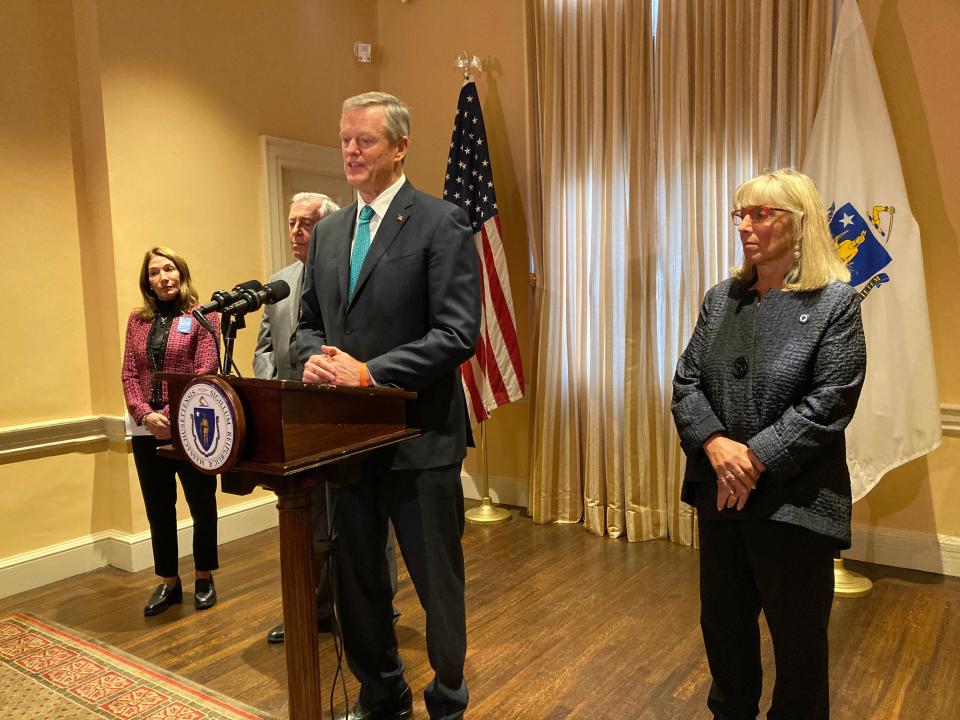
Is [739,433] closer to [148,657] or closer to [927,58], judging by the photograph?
[148,657]

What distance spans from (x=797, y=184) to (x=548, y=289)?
2.64 metres

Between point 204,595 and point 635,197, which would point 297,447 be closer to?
point 204,595

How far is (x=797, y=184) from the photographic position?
5.74ft

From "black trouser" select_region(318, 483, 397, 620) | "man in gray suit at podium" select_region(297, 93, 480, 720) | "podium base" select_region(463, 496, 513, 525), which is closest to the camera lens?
"man in gray suit at podium" select_region(297, 93, 480, 720)

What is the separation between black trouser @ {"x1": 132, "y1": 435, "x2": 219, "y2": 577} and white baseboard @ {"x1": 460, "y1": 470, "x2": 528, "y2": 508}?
1.85 meters

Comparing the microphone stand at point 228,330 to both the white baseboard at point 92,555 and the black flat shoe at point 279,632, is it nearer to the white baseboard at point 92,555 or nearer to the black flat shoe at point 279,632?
the black flat shoe at point 279,632

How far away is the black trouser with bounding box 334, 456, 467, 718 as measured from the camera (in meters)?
1.91

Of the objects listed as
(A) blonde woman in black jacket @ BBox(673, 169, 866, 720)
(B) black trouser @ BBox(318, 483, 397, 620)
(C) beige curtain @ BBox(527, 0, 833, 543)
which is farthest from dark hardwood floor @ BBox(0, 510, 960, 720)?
(A) blonde woman in black jacket @ BBox(673, 169, 866, 720)

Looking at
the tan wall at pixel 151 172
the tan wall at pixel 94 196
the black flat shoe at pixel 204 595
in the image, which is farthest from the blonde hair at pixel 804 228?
the tan wall at pixel 94 196

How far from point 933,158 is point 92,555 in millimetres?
4606

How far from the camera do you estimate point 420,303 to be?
1886 millimetres

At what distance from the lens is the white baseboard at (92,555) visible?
3549mm

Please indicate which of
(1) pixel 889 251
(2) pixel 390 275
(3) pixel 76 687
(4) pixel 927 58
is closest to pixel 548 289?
(1) pixel 889 251

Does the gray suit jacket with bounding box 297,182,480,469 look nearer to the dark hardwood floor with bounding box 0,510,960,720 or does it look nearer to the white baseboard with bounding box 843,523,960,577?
the dark hardwood floor with bounding box 0,510,960,720
